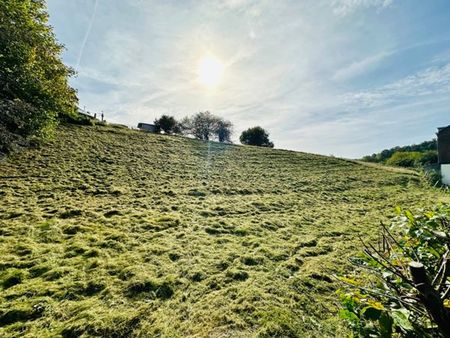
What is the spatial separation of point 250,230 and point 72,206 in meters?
7.23

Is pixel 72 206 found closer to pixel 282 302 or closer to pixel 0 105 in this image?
pixel 0 105

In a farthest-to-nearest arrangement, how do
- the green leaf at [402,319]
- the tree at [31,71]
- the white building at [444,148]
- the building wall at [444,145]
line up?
the building wall at [444,145]
the white building at [444,148]
the tree at [31,71]
the green leaf at [402,319]

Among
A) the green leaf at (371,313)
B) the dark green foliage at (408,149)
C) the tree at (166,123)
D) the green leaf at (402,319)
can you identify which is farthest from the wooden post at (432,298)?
the dark green foliage at (408,149)

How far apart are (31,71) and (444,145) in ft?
124

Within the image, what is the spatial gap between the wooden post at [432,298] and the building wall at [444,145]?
118ft

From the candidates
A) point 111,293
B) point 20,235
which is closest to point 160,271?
point 111,293

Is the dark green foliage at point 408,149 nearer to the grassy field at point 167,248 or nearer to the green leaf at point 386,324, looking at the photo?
the grassy field at point 167,248

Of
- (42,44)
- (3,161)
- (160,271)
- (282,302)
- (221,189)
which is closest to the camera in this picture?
(282,302)

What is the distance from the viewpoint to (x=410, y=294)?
1.38m

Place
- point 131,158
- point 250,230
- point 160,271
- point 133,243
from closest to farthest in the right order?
point 160,271
point 133,243
point 250,230
point 131,158

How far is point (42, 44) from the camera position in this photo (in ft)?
36.0

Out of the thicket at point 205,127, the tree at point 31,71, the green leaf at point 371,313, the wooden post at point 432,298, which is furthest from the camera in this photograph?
the thicket at point 205,127

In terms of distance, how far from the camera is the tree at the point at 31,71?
9.42 m

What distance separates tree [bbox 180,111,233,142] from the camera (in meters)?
67.2
